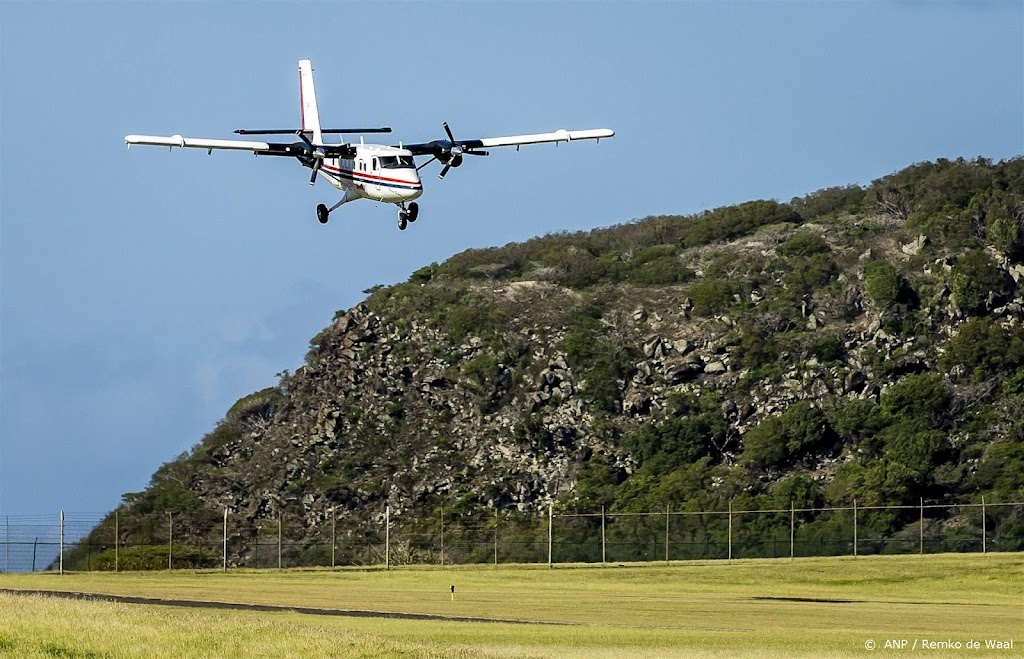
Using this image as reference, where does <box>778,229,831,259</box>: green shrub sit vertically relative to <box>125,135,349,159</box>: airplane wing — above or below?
above

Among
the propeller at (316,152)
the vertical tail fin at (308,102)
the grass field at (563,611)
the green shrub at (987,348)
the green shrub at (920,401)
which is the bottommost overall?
the grass field at (563,611)

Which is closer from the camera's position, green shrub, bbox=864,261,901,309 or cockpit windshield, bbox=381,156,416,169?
cockpit windshield, bbox=381,156,416,169

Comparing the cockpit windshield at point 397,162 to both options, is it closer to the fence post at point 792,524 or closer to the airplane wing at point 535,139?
the airplane wing at point 535,139

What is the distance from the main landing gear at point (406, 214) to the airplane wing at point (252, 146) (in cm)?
351

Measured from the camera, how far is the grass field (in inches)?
1260

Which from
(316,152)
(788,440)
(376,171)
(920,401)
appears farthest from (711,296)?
(376,171)

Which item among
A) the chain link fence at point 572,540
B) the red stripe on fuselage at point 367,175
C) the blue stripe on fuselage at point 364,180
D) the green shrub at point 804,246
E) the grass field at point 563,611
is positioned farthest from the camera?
the green shrub at point 804,246

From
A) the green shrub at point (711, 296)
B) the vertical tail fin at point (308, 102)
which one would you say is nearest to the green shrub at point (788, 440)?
the green shrub at point (711, 296)

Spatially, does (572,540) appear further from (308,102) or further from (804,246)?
(804,246)

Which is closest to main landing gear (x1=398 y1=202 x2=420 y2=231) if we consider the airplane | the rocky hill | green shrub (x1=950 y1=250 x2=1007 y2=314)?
the airplane

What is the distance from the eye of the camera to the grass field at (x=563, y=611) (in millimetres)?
32000

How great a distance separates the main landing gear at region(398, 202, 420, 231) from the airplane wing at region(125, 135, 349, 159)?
351cm

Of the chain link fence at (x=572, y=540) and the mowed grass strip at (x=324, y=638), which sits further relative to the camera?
the chain link fence at (x=572, y=540)

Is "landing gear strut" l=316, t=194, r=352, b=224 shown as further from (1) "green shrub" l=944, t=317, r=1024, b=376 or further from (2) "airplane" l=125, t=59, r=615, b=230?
(1) "green shrub" l=944, t=317, r=1024, b=376
